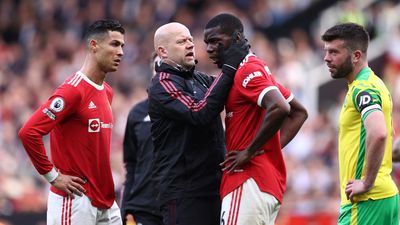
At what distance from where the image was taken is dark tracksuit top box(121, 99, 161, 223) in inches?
401

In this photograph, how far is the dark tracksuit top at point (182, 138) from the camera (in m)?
8.57

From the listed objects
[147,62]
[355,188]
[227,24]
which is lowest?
[355,188]

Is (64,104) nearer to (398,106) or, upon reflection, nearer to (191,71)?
(191,71)

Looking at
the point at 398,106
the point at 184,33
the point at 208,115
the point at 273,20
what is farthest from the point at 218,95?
the point at 273,20

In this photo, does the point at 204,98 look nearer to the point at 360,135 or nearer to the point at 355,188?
the point at 360,135

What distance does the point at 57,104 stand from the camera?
345 inches

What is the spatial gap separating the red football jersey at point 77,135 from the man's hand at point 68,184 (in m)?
0.09

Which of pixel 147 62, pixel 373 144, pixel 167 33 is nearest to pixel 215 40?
pixel 167 33

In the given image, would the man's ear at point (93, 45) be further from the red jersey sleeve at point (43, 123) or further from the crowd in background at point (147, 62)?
the crowd in background at point (147, 62)

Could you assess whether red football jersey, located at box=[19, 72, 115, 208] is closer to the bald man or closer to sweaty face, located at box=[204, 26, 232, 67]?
the bald man

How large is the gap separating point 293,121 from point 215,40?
963mm

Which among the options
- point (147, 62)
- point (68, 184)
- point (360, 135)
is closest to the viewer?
point (360, 135)

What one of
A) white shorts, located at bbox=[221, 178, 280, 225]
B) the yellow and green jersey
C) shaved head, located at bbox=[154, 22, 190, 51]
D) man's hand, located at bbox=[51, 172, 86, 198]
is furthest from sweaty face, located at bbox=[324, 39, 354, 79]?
man's hand, located at bbox=[51, 172, 86, 198]

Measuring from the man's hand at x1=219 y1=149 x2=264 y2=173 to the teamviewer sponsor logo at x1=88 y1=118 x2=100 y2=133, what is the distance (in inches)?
44.1
